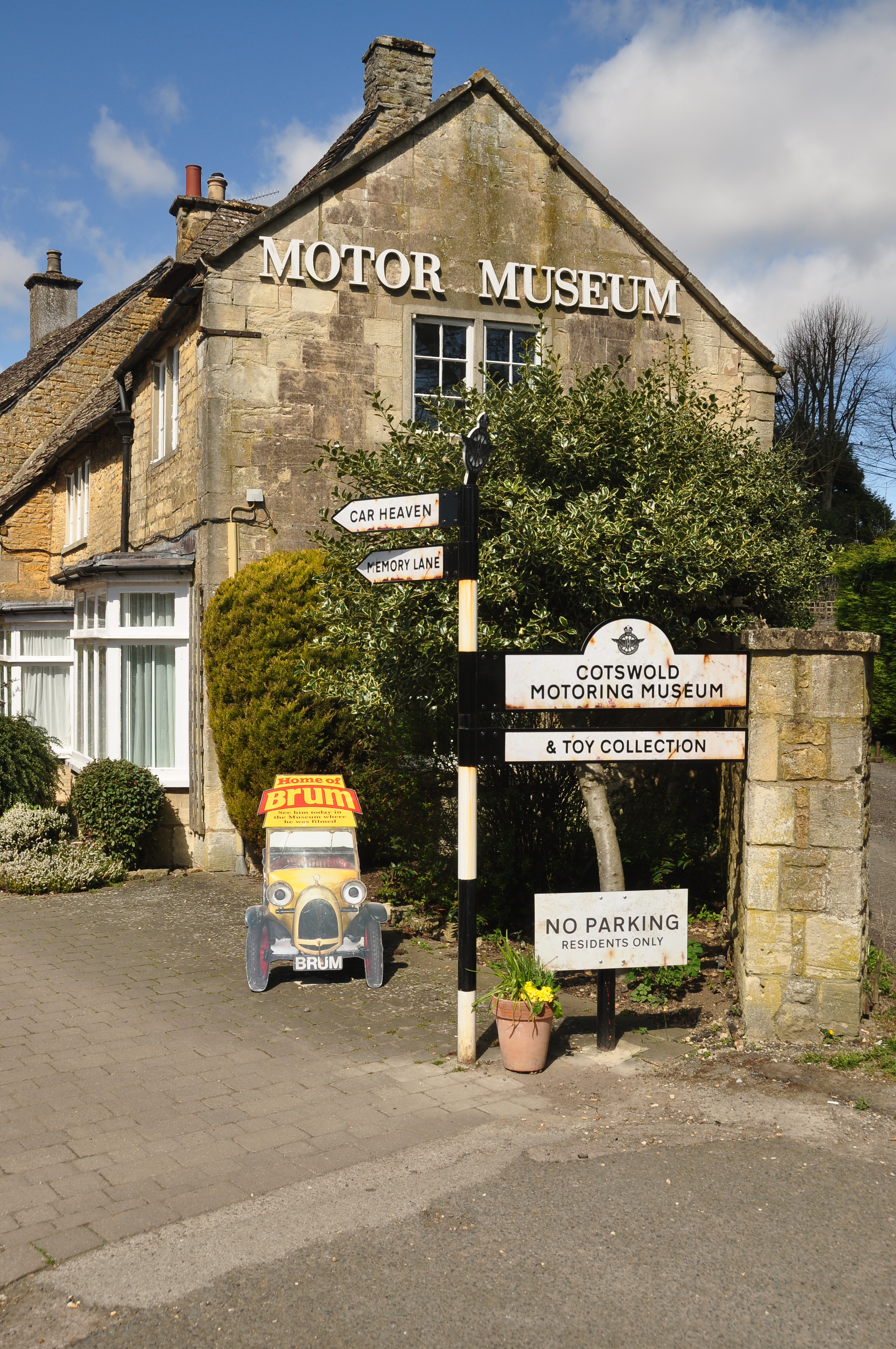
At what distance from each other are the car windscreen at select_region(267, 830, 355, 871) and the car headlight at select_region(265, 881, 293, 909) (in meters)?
0.20

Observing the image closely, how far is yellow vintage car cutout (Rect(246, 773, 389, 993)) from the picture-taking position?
7656 mm

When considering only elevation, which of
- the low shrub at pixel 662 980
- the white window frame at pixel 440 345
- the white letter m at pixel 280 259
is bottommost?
the low shrub at pixel 662 980

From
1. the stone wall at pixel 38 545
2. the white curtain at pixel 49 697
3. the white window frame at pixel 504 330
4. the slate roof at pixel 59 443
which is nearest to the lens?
the white window frame at pixel 504 330

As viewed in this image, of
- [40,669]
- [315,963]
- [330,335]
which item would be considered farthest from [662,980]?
[40,669]

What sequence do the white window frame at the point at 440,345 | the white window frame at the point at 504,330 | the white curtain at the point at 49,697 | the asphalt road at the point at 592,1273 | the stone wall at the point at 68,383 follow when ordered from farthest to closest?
1. the stone wall at the point at 68,383
2. the white curtain at the point at 49,697
3. the white window frame at the point at 504,330
4. the white window frame at the point at 440,345
5. the asphalt road at the point at 592,1273

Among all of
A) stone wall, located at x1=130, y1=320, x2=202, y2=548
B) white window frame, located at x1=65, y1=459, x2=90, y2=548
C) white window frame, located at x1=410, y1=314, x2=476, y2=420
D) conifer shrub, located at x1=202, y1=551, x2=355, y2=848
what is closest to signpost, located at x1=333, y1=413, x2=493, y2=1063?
conifer shrub, located at x1=202, y1=551, x2=355, y2=848

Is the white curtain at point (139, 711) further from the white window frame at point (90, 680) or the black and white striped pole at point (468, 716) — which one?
the black and white striped pole at point (468, 716)

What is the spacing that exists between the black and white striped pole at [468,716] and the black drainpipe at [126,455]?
33.3ft

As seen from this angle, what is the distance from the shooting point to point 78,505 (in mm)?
19562

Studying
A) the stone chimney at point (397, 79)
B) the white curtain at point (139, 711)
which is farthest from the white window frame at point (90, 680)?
the stone chimney at point (397, 79)

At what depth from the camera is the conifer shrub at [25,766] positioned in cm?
1290

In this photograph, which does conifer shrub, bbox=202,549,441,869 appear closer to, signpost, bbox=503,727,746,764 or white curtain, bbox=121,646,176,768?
white curtain, bbox=121,646,176,768

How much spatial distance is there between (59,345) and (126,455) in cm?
1259

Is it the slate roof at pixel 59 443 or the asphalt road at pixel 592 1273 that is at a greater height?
the slate roof at pixel 59 443
